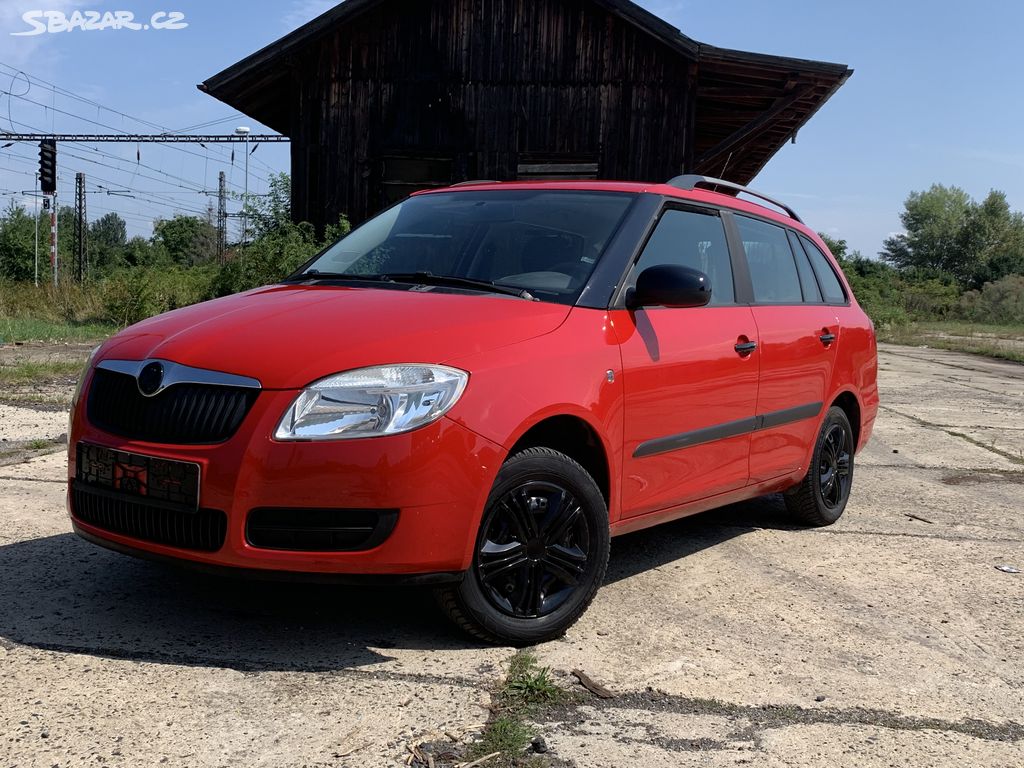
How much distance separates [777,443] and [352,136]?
14.1 meters

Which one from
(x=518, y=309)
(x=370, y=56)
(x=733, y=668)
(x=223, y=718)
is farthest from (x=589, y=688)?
(x=370, y=56)

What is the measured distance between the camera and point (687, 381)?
4098 millimetres

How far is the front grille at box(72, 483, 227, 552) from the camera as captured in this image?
10.2 feet

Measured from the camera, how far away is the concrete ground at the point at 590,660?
8.83 feet

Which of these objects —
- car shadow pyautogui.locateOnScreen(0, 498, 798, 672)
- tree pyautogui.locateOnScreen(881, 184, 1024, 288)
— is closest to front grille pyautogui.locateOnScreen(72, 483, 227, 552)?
car shadow pyautogui.locateOnScreen(0, 498, 798, 672)

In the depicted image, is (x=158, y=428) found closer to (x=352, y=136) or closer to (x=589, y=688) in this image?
(x=589, y=688)

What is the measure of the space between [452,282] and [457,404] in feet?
3.02

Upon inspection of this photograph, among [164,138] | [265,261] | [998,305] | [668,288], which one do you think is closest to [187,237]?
[164,138]

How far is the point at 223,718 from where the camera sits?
108 inches

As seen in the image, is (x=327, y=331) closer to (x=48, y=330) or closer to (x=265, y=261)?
(x=265, y=261)

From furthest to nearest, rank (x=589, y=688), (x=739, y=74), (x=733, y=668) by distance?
1. (x=739, y=74)
2. (x=733, y=668)
3. (x=589, y=688)

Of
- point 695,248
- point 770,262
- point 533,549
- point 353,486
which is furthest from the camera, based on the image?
point 770,262

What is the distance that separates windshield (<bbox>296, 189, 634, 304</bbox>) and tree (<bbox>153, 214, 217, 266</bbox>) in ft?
302

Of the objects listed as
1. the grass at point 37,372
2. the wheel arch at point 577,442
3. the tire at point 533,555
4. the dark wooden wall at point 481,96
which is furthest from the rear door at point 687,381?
the dark wooden wall at point 481,96
